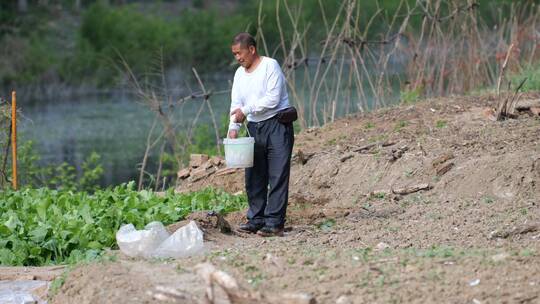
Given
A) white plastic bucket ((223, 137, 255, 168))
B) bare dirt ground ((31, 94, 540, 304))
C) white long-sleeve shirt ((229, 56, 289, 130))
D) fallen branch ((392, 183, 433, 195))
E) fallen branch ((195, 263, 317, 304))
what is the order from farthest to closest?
fallen branch ((392, 183, 433, 195)), white long-sleeve shirt ((229, 56, 289, 130)), white plastic bucket ((223, 137, 255, 168)), bare dirt ground ((31, 94, 540, 304)), fallen branch ((195, 263, 317, 304))

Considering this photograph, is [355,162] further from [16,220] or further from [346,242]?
[16,220]

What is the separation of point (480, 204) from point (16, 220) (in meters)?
3.58

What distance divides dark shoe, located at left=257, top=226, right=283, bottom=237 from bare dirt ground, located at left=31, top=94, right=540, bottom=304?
0.34ft

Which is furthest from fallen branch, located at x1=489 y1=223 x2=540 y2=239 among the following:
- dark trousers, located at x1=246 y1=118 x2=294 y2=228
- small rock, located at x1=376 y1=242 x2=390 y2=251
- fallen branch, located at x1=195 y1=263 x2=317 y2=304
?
fallen branch, located at x1=195 y1=263 x2=317 y2=304

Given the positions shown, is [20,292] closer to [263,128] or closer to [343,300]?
[263,128]

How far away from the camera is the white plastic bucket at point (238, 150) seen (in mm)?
8289

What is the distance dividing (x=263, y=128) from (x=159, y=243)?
5.07 feet

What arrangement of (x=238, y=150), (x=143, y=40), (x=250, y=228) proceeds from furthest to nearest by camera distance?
(x=143, y=40)
(x=250, y=228)
(x=238, y=150)

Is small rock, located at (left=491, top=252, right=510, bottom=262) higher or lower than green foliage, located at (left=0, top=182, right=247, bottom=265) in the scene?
higher

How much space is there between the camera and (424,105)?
13125 mm

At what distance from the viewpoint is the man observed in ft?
27.7

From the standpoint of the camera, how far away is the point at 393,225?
867 cm

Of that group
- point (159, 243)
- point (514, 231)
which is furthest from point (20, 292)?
point (514, 231)

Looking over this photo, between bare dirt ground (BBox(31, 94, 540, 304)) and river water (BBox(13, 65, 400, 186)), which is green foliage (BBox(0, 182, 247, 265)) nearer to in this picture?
bare dirt ground (BBox(31, 94, 540, 304))
